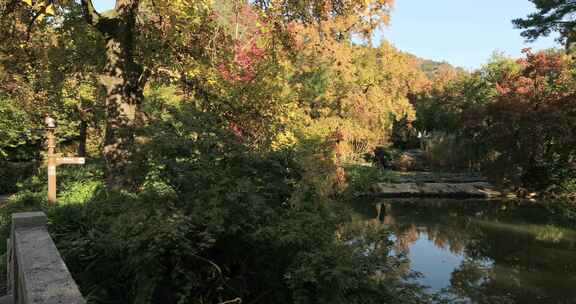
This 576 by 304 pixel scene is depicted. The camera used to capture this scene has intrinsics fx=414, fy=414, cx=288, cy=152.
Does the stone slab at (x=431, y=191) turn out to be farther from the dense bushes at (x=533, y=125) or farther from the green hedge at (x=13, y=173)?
the green hedge at (x=13, y=173)

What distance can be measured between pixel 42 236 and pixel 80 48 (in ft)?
16.6

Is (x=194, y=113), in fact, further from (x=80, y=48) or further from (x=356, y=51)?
(x=356, y=51)

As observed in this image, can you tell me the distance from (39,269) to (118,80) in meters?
3.97

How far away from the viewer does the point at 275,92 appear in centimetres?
723

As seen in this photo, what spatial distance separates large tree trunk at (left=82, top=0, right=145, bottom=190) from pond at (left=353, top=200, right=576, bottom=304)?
4428 millimetres

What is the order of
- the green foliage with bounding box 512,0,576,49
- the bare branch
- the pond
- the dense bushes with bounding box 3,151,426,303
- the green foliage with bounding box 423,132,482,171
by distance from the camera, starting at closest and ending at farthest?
the dense bushes with bounding box 3,151,426,303 < the bare branch < the pond < the green foliage with bounding box 512,0,576,49 < the green foliage with bounding box 423,132,482,171

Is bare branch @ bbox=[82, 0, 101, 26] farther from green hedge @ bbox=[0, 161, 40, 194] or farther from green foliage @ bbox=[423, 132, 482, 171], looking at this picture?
green foliage @ bbox=[423, 132, 482, 171]

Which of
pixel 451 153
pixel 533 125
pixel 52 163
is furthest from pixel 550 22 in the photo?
pixel 52 163

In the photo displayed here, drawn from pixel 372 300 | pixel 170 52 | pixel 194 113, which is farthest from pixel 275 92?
A: pixel 372 300

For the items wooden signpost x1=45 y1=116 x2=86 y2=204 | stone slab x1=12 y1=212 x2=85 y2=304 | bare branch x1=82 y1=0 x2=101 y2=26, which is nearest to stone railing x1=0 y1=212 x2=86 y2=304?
stone slab x1=12 y1=212 x2=85 y2=304

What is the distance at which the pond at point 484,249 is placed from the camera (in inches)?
299

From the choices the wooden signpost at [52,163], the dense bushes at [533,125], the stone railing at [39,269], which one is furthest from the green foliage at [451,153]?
Answer: the stone railing at [39,269]

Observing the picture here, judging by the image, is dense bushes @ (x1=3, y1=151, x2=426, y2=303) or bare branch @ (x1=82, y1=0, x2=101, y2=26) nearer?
dense bushes @ (x1=3, y1=151, x2=426, y2=303)

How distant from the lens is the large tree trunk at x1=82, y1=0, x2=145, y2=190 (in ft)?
19.8
